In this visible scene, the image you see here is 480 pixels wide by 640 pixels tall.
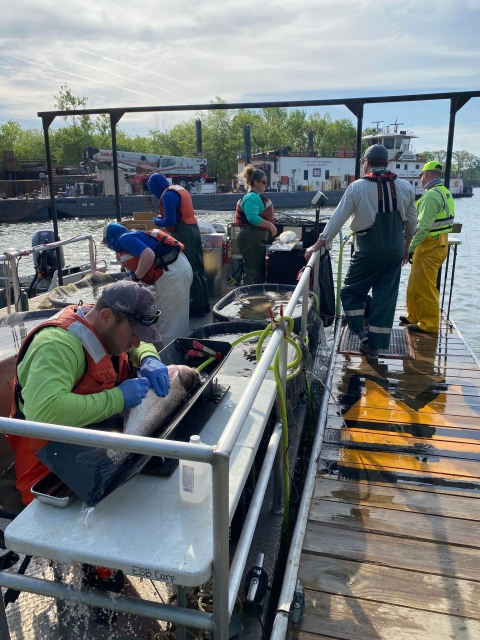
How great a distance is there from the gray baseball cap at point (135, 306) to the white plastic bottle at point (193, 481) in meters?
0.70

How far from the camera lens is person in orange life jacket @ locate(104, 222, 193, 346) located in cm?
478

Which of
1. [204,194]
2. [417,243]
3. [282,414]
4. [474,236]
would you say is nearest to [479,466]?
[282,414]

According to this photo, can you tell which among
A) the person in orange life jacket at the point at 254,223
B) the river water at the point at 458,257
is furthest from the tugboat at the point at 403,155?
the person in orange life jacket at the point at 254,223

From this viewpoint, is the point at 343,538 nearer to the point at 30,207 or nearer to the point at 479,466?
the point at 479,466

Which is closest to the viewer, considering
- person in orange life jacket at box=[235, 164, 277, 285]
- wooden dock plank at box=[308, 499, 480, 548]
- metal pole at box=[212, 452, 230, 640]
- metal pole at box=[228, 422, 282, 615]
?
metal pole at box=[212, 452, 230, 640]

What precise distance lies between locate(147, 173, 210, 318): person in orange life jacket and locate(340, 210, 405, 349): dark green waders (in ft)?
6.68

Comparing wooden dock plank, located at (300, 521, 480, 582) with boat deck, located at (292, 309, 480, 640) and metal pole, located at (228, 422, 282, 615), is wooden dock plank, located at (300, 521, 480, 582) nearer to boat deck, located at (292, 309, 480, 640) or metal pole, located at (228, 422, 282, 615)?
boat deck, located at (292, 309, 480, 640)

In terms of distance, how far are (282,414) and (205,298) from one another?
4.01 meters

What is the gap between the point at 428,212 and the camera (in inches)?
221

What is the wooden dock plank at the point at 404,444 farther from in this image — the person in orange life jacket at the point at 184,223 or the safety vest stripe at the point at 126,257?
the person in orange life jacket at the point at 184,223

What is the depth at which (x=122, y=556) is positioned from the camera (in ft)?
5.28

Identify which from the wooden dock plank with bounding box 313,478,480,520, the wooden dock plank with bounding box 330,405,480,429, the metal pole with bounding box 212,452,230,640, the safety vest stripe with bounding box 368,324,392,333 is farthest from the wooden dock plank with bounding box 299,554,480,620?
the safety vest stripe with bounding box 368,324,392,333

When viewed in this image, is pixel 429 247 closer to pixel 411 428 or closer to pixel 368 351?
pixel 368 351

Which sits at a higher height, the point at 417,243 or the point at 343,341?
the point at 417,243
